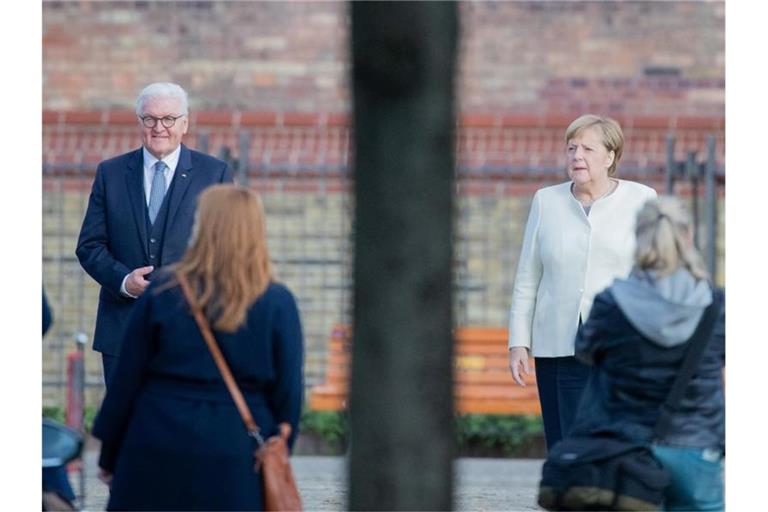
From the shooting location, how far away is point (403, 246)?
4586 mm

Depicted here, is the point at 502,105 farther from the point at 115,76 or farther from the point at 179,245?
the point at 179,245

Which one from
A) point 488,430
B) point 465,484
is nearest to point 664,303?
point 465,484

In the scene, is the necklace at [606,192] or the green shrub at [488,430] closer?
the necklace at [606,192]

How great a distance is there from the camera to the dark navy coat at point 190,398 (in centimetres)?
555

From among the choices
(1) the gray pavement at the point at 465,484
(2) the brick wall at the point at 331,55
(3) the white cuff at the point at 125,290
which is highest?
(2) the brick wall at the point at 331,55

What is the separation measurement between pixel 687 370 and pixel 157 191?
2.49 m

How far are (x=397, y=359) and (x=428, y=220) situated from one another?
1.20ft

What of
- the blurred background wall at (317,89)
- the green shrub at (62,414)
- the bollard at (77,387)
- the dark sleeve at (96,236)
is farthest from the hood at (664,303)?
the blurred background wall at (317,89)

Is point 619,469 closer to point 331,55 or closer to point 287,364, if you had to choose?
point 287,364

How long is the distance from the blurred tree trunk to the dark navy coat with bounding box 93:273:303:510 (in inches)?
36.6

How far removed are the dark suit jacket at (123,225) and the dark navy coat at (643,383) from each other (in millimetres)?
2035

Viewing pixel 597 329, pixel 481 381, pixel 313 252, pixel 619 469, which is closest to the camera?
pixel 619 469

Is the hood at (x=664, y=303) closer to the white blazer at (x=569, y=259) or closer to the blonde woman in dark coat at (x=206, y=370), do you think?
the blonde woman in dark coat at (x=206, y=370)
